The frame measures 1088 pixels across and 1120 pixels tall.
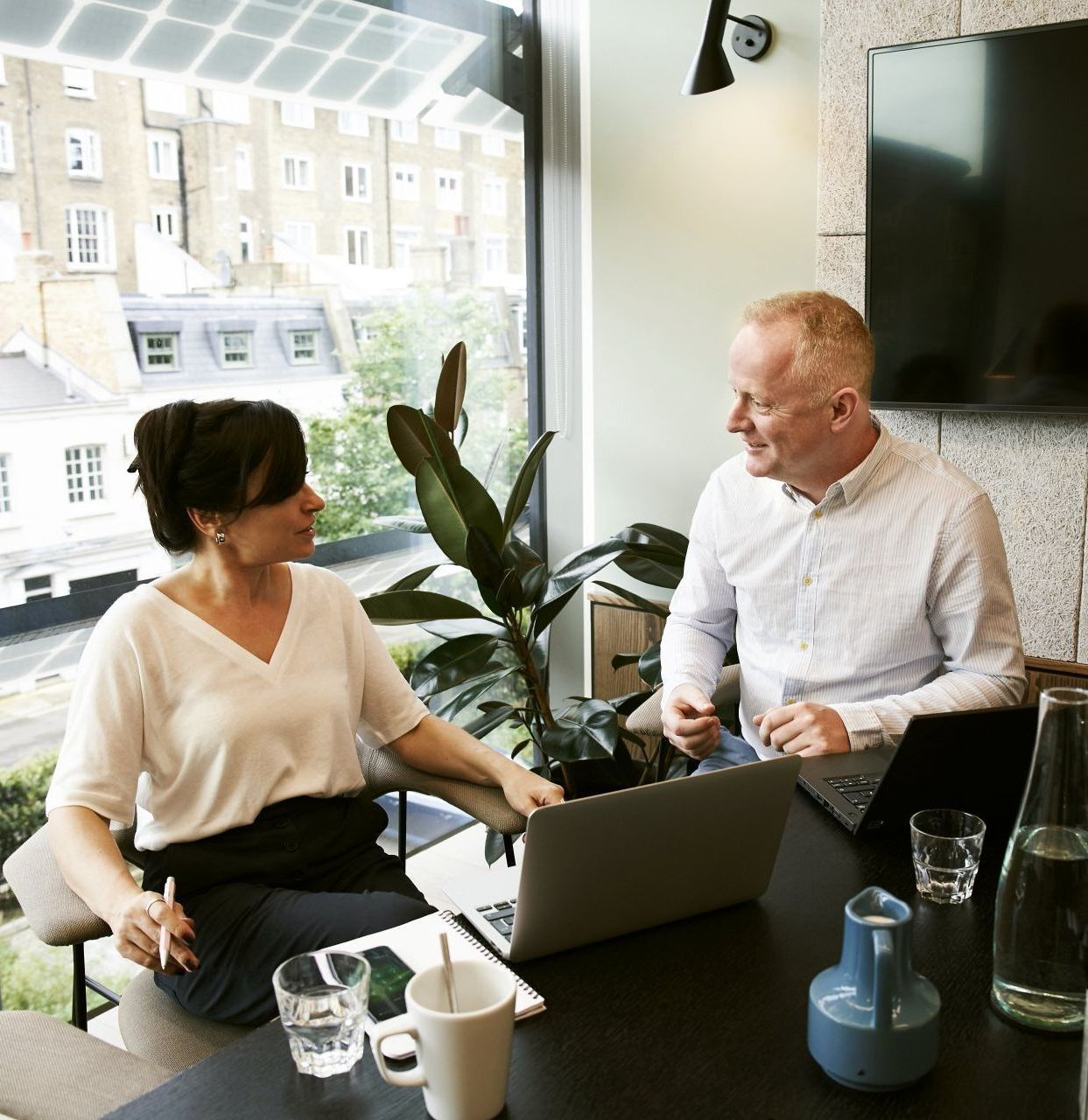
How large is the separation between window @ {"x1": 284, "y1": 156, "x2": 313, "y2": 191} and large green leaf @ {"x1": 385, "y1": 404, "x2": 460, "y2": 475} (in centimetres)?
68

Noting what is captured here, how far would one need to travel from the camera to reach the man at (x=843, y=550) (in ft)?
6.55

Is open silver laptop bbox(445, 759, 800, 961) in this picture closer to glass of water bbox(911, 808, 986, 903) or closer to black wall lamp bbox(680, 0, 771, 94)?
glass of water bbox(911, 808, 986, 903)

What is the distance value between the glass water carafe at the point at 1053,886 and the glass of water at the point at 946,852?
0.23 m

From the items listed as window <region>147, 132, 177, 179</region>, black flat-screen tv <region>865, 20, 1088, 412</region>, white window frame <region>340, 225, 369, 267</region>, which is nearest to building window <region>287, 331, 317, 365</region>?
white window frame <region>340, 225, 369, 267</region>

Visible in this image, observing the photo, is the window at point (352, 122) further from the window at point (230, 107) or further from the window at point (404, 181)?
the window at point (230, 107)

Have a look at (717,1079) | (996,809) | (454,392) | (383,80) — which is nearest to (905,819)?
(996,809)

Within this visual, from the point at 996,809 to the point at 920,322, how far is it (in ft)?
5.32

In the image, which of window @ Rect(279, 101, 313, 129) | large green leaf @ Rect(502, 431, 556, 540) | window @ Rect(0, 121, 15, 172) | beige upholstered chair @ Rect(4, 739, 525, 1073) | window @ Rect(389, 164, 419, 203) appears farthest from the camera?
window @ Rect(389, 164, 419, 203)

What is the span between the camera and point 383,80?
3102mm

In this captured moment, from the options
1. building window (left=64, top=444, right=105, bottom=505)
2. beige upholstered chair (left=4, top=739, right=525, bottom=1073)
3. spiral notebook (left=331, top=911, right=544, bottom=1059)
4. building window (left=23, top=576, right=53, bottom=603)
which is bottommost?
beige upholstered chair (left=4, top=739, right=525, bottom=1073)

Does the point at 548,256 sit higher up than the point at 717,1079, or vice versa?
the point at 548,256

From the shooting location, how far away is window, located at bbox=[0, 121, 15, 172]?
228cm

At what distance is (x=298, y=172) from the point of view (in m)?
2.91

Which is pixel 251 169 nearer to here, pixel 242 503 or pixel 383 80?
pixel 383 80
